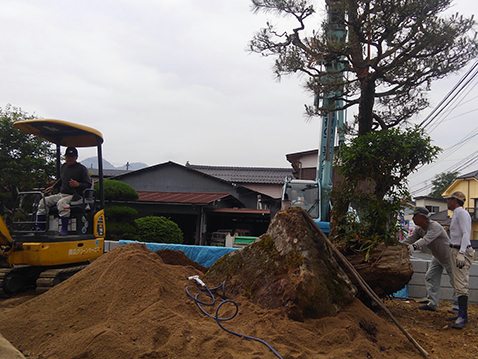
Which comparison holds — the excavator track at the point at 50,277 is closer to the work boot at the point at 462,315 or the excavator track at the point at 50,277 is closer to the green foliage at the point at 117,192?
the work boot at the point at 462,315

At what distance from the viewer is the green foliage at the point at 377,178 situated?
5.36m

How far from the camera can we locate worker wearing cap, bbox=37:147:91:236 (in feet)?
20.2

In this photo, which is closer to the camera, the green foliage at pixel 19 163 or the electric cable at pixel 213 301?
the electric cable at pixel 213 301

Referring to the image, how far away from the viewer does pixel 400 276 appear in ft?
16.8

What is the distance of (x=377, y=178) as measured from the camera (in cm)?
559

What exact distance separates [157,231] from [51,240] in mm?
7585

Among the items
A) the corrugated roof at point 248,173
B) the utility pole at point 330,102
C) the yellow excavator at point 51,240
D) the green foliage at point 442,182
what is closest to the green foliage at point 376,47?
the utility pole at point 330,102

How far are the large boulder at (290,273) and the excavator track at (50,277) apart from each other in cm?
252

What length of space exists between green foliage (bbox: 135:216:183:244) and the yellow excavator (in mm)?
6497

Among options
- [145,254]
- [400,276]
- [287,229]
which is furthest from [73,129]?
[400,276]

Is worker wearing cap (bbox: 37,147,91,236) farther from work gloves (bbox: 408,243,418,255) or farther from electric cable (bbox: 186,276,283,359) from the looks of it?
work gloves (bbox: 408,243,418,255)

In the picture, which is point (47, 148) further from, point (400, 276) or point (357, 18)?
point (400, 276)

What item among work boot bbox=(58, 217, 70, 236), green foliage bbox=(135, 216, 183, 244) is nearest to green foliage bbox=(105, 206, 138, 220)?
green foliage bbox=(135, 216, 183, 244)

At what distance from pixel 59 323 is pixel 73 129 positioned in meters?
3.53
